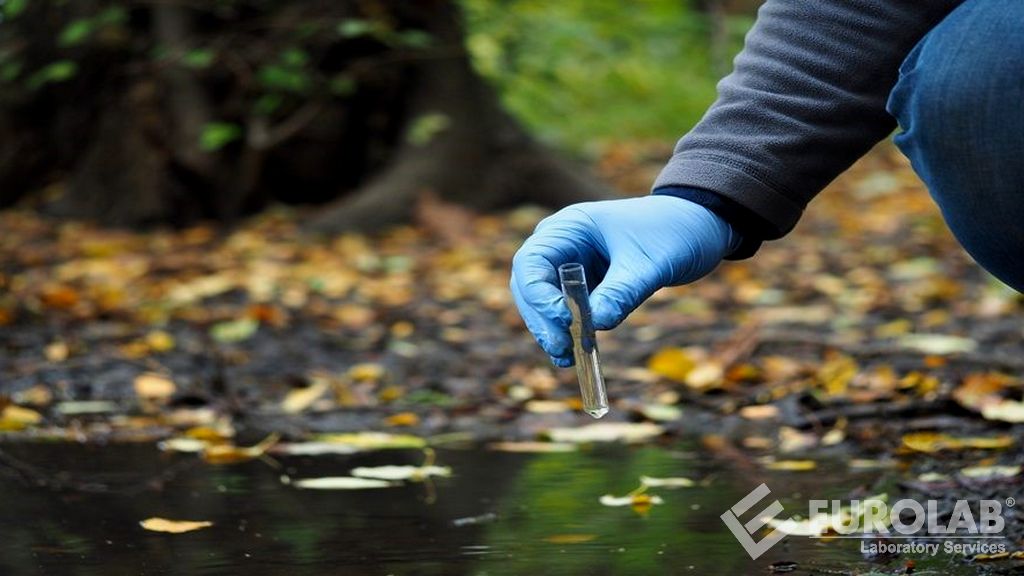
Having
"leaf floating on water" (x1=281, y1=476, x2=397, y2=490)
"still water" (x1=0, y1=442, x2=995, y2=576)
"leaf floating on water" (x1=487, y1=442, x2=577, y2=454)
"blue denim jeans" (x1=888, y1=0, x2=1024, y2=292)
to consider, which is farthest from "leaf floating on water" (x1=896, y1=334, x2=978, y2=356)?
"blue denim jeans" (x1=888, y1=0, x2=1024, y2=292)

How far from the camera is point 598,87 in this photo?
470 inches

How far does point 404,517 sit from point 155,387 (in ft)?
4.64

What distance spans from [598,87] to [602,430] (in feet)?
30.2

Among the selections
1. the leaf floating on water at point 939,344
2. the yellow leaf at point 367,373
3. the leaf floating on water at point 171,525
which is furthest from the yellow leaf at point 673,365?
the leaf floating on water at point 171,525

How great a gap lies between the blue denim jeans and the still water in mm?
483

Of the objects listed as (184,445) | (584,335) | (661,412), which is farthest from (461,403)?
(584,335)

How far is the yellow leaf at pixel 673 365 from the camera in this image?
351 cm

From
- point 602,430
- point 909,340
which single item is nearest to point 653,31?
point 909,340

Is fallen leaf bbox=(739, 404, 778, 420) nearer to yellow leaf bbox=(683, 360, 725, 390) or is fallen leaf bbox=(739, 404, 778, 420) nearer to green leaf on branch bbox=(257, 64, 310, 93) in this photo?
yellow leaf bbox=(683, 360, 725, 390)

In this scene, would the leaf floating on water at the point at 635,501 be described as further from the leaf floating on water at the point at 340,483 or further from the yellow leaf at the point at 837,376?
the yellow leaf at the point at 837,376

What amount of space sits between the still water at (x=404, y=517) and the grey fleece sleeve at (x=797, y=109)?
497mm

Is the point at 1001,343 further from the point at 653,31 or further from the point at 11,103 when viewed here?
the point at 653,31

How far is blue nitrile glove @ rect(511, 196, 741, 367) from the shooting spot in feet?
5.35

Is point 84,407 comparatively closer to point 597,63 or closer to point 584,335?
point 584,335
